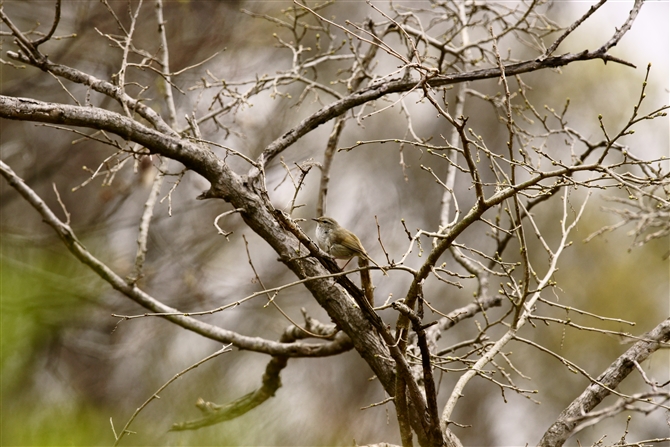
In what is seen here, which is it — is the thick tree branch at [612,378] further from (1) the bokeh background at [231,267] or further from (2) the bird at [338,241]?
(2) the bird at [338,241]

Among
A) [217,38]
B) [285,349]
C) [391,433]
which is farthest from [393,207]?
[285,349]

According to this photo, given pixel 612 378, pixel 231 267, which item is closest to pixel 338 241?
pixel 612 378

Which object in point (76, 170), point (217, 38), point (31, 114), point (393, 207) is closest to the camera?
point (31, 114)

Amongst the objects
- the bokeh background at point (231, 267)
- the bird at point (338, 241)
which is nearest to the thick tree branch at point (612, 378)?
the bokeh background at point (231, 267)

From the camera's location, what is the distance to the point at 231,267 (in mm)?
8500

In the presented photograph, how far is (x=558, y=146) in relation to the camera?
1138cm

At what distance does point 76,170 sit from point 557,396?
927 centimetres

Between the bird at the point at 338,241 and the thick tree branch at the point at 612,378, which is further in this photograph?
the bird at the point at 338,241

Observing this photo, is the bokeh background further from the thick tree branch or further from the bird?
the bird

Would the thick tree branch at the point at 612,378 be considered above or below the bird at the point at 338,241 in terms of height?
below

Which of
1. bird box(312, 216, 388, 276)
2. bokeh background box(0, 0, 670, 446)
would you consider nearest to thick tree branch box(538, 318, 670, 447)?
bokeh background box(0, 0, 670, 446)

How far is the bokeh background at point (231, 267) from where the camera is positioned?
273 centimetres

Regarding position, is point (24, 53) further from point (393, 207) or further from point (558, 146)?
point (558, 146)

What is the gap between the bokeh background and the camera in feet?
8.94
